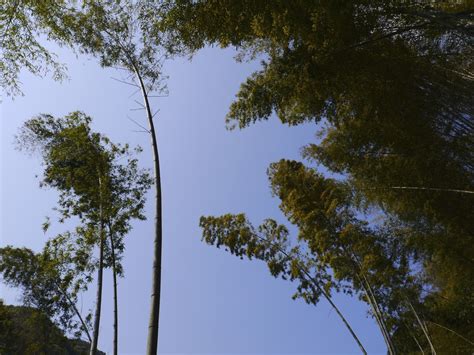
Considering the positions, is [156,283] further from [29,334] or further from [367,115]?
[29,334]

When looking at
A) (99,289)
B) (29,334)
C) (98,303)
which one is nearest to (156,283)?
(98,303)

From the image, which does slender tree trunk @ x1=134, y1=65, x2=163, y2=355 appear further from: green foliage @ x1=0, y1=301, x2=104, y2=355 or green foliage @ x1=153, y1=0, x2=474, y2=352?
green foliage @ x1=0, y1=301, x2=104, y2=355

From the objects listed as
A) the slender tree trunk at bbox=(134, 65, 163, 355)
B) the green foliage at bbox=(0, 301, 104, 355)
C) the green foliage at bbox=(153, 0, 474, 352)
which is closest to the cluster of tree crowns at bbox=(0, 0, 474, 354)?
the green foliage at bbox=(153, 0, 474, 352)

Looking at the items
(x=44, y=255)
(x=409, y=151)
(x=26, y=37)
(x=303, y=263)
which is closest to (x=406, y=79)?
(x=409, y=151)

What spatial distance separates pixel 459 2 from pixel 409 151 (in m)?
2.03

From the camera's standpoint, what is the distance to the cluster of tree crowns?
12.9 feet

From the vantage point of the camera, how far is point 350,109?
510 centimetres

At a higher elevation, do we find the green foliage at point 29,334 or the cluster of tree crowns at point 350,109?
the cluster of tree crowns at point 350,109

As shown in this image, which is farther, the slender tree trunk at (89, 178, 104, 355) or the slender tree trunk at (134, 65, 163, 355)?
the slender tree trunk at (89, 178, 104, 355)

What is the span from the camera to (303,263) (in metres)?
5.56

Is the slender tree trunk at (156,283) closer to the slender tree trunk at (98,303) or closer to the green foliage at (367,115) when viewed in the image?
the green foliage at (367,115)

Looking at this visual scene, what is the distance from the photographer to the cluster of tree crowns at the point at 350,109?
3.93 meters

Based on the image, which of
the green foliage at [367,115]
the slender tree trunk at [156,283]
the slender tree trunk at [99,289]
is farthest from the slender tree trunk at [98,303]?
the slender tree trunk at [156,283]

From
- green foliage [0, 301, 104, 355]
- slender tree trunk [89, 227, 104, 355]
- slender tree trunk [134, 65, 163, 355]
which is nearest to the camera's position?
slender tree trunk [134, 65, 163, 355]
